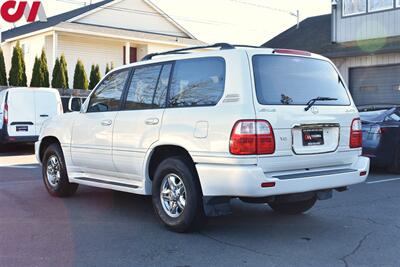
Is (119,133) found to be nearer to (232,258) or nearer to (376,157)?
(232,258)

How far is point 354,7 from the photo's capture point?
18641mm

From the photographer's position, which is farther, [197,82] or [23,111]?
[23,111]

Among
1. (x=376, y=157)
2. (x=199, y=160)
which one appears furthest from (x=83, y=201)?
(x=376, y=157)

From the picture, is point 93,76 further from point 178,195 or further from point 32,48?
point 178,195

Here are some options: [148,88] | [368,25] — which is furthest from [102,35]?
[148,88]

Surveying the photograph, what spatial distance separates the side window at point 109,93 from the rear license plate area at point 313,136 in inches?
96.8

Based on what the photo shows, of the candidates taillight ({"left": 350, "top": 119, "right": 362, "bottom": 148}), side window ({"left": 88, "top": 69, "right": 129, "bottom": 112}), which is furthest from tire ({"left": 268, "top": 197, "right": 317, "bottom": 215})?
side window ({"left": 88, "top": 69, "right": 129, "bottom": 112})

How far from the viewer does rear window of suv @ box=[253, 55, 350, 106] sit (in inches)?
219

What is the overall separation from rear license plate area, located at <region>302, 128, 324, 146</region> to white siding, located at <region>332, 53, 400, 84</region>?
12683mm

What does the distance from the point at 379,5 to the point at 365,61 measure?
1.88 metres

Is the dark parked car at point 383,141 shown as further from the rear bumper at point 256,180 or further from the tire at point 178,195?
the tire at point 178,195

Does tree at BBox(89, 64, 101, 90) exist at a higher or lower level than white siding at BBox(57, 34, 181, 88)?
lower

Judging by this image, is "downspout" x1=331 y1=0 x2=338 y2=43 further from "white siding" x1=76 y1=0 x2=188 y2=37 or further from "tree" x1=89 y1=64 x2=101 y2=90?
"white siding" x1=76 y1=0 x2=188 y2=37

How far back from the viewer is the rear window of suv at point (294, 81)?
555 cm
